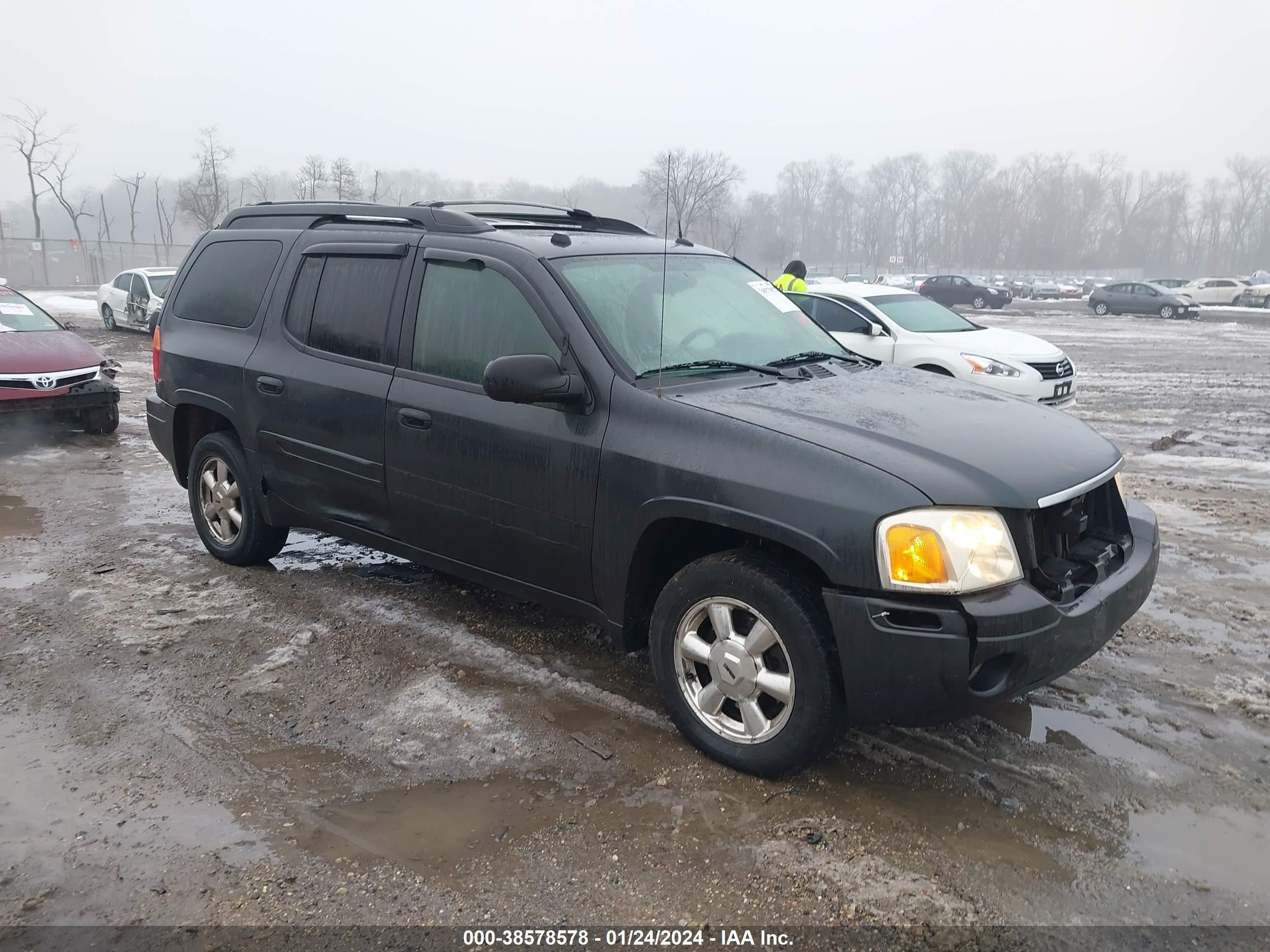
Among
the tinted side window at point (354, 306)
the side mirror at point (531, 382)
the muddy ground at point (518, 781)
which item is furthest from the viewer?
the tinted side window at point (354, 306)

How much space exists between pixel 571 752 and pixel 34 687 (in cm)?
245

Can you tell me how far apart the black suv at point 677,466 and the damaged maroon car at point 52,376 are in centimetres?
504

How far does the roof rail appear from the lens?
4.40 meters

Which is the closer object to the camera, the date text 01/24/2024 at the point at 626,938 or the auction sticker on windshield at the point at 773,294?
the date text 01/24/2024 at the point at 626,938

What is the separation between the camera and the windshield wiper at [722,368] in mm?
3710

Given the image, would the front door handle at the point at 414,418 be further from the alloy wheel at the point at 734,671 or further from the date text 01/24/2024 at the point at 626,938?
the date text 01/24/2024 at the point at 626,938

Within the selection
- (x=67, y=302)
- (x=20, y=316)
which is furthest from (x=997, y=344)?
(x=67, y=302)

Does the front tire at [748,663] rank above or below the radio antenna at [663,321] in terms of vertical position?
below

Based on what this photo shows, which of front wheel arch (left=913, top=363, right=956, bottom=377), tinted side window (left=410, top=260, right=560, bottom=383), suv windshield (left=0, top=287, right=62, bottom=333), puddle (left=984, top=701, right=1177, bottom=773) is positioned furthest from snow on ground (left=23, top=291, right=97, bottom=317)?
puddle (left=984, top=701, right=1177, bottom=773)

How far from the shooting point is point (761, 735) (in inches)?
131

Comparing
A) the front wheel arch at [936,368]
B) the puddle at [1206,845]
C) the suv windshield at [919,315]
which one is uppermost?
the suv windshield at [919,315]

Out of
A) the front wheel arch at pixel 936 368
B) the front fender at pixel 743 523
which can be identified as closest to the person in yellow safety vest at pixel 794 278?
the front wheel arch at pixel 936 368

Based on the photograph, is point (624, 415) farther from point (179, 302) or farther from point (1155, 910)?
point (179, 302)

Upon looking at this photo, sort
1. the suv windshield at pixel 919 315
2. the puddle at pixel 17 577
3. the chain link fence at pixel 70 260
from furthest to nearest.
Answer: the chain link fence at pixel 70 260
the suv windshield at pixel 919 315
the puddle at pixel 17 577
